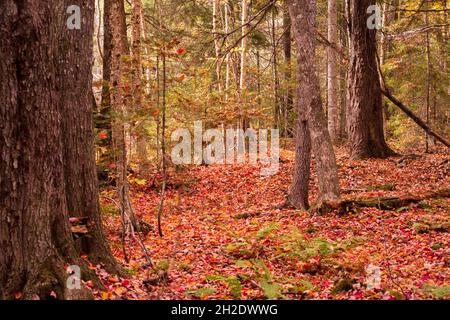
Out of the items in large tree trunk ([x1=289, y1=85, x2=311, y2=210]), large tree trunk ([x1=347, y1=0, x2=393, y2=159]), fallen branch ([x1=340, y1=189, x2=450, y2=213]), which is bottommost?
fallen branch ([x1=340, y1=189, x2=450, y2=213])

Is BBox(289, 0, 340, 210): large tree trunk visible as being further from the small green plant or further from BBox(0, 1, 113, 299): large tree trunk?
BBox(0, 1, 113, 299): large tree trunk

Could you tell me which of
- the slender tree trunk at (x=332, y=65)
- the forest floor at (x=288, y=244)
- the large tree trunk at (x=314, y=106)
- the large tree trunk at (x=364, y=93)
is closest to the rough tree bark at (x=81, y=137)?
the forest floor at (x=288, y=244)

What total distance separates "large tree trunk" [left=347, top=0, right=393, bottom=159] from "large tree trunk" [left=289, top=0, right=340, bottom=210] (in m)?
5.38

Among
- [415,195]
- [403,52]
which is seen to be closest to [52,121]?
[415,195]

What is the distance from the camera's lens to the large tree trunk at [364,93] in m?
15.3

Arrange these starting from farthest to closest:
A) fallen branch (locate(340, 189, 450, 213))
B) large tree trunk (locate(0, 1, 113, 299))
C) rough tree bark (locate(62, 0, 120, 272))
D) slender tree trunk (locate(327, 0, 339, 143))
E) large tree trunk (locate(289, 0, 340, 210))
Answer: slender tree trunk (locate(327, 0, 339, 143)) < large tree trunk (locate(289, 0, 340, 210)) < fallen branch (locate(340, 189, 450, 213)) < rough tree bark (locate(62, 0, 120, 272)) < large tree trunk (locate(0, 1, 113, 299))

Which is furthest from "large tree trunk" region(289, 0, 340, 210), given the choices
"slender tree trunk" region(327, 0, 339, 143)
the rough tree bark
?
"slender tree trunk" region(327, 0, 339, 143)

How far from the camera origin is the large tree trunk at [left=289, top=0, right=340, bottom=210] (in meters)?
10.3

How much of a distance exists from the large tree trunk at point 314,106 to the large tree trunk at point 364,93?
538 centimetres

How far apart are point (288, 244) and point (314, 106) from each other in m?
3.65

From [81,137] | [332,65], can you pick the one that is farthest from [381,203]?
[332,65]

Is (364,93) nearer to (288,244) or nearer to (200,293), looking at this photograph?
(288,244)
